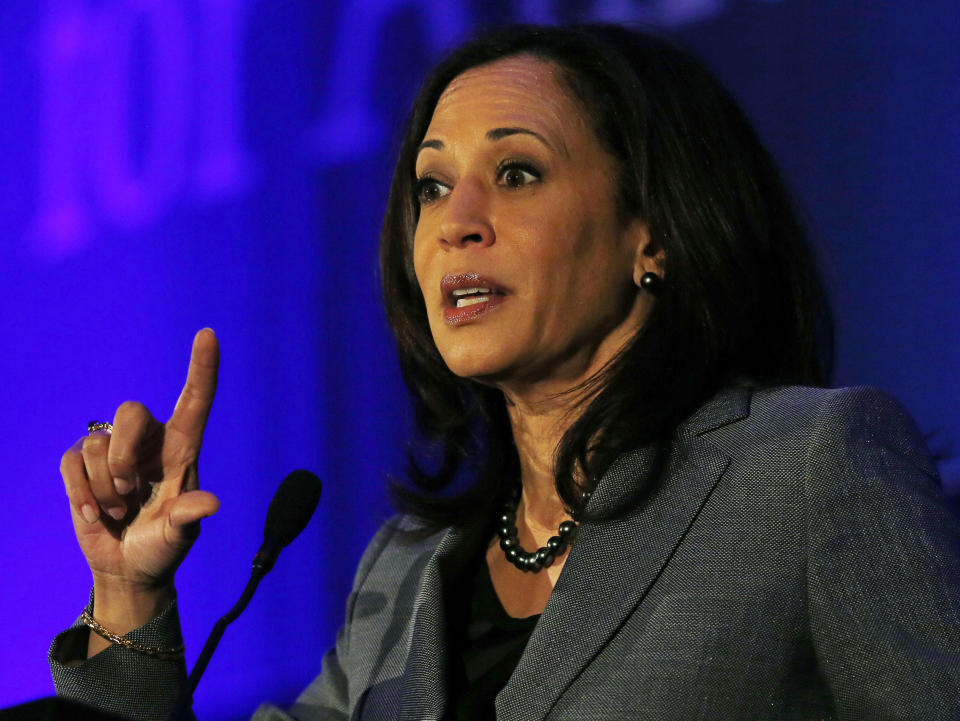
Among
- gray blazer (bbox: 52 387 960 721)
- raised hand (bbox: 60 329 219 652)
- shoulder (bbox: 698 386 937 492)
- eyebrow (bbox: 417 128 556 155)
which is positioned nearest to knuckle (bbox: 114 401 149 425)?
raised hand (bbox: 60 329 219 652)

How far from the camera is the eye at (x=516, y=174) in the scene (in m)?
1.40

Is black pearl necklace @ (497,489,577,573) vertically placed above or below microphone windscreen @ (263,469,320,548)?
below

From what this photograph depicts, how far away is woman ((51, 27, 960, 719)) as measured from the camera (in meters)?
1.13

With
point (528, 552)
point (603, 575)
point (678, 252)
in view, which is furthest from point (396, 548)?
point (678, 252)

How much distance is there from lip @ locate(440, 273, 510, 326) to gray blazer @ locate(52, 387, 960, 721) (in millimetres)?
254

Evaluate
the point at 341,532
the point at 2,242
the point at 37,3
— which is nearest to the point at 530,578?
the point at 341,532

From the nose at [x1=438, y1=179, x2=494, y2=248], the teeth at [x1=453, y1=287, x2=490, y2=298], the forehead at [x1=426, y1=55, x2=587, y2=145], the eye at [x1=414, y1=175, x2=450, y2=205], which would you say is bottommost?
the teeth at [x1=453, y1=287, x2=490, y2=298]

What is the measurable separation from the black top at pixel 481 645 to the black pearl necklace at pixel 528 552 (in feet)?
0.17

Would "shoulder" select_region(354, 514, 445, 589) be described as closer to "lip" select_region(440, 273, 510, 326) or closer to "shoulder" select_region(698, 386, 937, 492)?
"lip" select_region(440, 273, 510, 326)

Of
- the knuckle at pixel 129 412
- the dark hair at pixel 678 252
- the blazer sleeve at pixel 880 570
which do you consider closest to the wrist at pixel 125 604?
the knuckle at pixel 129 412

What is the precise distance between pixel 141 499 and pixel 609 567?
0.60 m

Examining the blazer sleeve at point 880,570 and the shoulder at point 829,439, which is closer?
the blazer sleeve at point 880,570

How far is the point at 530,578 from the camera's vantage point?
1.45 m

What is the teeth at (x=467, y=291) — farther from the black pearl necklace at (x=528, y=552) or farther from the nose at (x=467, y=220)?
Answer: the black pearl necklace at (x=528, y=552)
